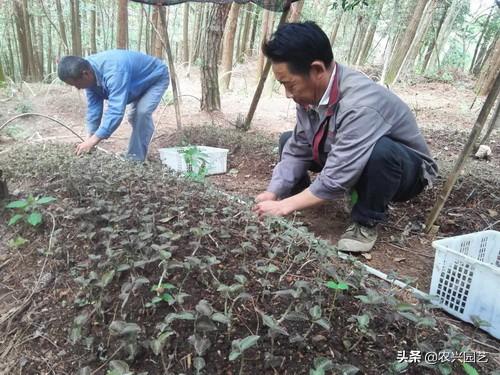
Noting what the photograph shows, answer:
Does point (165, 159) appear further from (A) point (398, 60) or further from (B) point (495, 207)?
(A) point (398, 60)

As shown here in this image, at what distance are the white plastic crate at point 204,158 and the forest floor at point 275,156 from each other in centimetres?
11

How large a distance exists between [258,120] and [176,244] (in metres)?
4.96

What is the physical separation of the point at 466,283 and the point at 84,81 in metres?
3.30

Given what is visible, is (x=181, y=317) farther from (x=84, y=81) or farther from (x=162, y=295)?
(x=84, y=81)

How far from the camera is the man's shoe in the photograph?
2.33 metres

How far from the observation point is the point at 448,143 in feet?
17.5

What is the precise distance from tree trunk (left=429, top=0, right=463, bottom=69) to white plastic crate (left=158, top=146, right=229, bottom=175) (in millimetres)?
12205

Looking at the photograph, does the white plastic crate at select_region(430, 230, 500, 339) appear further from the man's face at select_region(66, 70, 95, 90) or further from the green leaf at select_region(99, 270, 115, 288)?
the man's face at select_region(66, 70, 95, 90)

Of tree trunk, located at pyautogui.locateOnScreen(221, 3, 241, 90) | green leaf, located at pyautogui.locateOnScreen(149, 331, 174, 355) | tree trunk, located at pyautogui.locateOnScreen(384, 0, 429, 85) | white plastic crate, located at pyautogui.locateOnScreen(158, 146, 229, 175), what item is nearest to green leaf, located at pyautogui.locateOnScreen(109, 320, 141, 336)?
green leaf, located at pyautogui.locateOnScreen(149, 331, 174, 355)

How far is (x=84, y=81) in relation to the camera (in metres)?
3.42

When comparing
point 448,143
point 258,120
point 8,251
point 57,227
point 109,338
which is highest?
point 109,338

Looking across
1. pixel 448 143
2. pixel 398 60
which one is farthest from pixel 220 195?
pixel 398 60

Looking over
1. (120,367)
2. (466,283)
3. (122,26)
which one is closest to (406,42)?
(122,26)

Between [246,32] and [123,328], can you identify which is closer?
[123,328]
